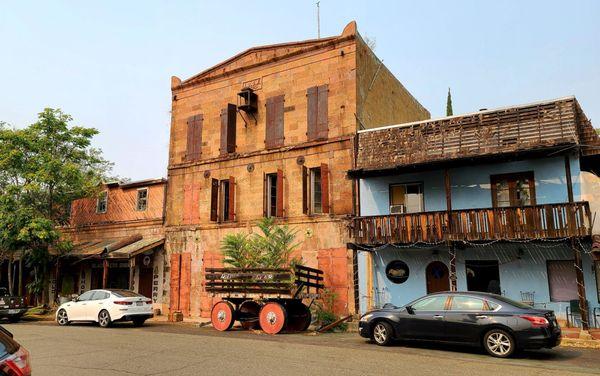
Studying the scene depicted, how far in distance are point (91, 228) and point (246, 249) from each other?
12893mm

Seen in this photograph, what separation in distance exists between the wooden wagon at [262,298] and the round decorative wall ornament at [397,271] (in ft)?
9.28

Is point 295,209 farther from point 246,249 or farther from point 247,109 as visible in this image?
point 247,109

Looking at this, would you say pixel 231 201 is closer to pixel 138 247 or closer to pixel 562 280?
pixel 138 247

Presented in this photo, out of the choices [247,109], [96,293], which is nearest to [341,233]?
[247,109]

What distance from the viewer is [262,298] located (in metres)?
15.7

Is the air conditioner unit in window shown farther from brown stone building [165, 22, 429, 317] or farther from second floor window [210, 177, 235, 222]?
second floor window [210, 177, 235, 222]

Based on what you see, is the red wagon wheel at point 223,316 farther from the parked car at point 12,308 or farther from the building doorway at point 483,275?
the parked car at point 12,308

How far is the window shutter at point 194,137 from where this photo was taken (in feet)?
79.6

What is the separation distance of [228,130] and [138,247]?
22.8 feet

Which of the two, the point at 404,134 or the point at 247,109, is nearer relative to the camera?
the point at 404,134

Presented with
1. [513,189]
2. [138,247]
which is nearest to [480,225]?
[513,189]

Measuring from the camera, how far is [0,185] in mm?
24750

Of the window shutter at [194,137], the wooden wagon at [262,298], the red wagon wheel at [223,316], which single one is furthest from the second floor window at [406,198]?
the window shutter at [194,137]

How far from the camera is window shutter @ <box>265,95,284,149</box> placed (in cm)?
2170
